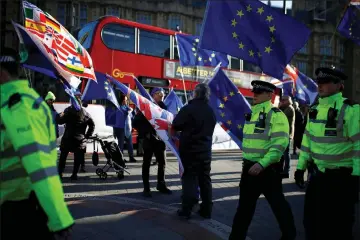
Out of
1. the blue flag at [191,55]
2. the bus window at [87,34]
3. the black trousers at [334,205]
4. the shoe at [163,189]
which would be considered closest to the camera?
the black trousers at [334,205]

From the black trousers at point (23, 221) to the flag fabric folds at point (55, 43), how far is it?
4433 millimetres

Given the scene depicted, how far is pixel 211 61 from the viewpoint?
10078 millimetres

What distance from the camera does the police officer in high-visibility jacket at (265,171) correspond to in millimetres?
3979

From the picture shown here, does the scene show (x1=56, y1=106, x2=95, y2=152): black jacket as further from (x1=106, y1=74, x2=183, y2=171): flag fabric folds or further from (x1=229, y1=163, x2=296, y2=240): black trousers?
(x1=229, y1=163, x2=296, y2=240): black trousers

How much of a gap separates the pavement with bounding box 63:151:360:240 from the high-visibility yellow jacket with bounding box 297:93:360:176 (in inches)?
63.6

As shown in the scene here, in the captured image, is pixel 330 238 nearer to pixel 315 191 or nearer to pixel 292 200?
pixel 315 191

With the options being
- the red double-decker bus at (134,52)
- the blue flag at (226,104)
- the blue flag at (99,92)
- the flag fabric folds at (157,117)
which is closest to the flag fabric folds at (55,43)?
the flag fabric folds at (157,117)

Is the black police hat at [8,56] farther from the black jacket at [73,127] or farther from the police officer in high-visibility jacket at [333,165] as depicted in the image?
the black jacket at [73,127]

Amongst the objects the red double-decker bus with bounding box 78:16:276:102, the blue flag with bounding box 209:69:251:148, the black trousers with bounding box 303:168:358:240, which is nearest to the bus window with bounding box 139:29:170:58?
the red double-decker bus with bounding box 78:16:276:102

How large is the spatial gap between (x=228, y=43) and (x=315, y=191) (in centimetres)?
257

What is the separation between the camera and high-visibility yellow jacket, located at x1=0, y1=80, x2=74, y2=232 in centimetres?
195

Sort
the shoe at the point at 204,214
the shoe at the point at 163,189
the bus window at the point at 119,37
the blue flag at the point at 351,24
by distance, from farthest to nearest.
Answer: the bus window at the point at 119,37, the shoe at the point at 163,189, the blue flag at the point at 351,24, the shoe at the point at 204,214

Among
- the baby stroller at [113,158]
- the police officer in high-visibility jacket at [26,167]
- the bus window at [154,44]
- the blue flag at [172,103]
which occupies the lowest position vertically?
the baby stroller at [113,158]

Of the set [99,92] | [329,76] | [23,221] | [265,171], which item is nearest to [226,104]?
[265,171]
